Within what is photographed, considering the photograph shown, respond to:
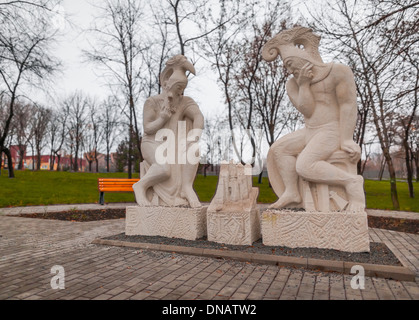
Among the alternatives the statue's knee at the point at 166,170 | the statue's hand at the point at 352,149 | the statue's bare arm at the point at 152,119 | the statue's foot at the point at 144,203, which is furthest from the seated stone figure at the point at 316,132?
the statue's foot at the point at 144,203

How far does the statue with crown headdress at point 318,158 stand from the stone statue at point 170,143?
164 cm

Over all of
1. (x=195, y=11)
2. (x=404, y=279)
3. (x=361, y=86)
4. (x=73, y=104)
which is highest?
(x=73, y=104)

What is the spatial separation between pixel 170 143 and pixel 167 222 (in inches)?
61.1

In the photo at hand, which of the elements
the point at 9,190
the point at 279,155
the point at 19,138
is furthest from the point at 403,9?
the point at 19,138

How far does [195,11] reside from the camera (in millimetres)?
12734

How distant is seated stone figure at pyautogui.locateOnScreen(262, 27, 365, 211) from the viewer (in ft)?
14.4

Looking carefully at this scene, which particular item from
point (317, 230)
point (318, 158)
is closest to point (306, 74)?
point (318, 158)

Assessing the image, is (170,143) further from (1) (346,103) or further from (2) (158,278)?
(1) (346,103)

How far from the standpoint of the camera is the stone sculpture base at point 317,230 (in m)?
4.02

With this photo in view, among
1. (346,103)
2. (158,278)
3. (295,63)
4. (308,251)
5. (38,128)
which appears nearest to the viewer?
(158,278)

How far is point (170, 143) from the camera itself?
225 inches

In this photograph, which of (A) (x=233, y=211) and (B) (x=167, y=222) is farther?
(B) (x=167, y=222)
